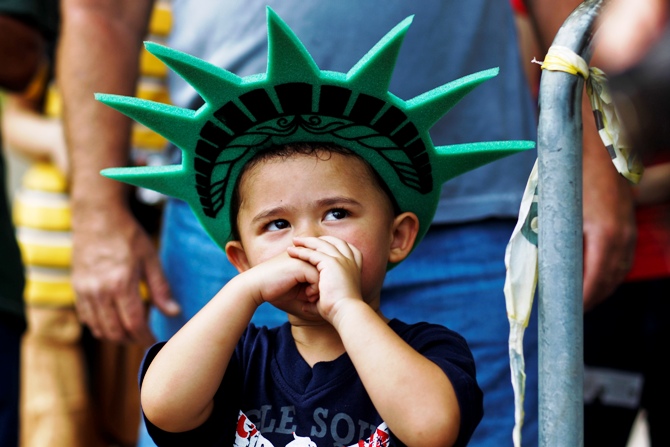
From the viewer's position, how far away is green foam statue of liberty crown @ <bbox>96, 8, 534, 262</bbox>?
59.9 inches

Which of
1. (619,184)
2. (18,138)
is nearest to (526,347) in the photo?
(619,184)

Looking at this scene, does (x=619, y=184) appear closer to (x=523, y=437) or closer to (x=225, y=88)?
(x=523, y=437)

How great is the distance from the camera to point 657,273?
2943 millimetres

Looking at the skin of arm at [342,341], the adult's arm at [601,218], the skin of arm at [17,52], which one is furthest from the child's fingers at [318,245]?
the skin of arm at [17,52]

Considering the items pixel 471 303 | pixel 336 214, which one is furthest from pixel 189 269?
pixel 336 214

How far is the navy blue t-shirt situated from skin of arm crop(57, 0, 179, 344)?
0.73m

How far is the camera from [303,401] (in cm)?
160

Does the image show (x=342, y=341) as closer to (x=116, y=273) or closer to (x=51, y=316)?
(x=116, y=273)

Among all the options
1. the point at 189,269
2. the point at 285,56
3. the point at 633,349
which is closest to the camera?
the point at 285,56

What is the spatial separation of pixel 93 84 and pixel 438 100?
3.66 ft

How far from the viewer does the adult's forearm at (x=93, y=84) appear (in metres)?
2.39

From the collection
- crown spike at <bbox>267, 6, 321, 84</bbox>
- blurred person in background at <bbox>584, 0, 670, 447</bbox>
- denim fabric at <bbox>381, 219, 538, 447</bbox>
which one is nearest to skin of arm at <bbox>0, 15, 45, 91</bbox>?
denim fabric at <bbox>381, 219, 538, 447</bbox>

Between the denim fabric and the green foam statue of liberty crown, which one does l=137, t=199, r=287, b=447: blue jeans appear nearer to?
the denim fabric

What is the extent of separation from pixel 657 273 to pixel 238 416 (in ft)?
5.62
